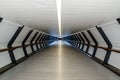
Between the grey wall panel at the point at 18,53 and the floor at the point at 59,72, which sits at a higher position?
the grey wall panel at the point at 18,53

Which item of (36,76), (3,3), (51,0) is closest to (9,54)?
(36,76)

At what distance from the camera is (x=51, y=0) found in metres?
2.82

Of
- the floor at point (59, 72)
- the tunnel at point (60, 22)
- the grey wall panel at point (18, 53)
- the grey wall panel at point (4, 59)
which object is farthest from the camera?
the grey wall panel at point (18, 53)

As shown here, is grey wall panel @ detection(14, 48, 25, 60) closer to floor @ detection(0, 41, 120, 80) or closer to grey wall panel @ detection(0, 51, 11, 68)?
grey wall panel @ detection(0, 51, 11, 68)

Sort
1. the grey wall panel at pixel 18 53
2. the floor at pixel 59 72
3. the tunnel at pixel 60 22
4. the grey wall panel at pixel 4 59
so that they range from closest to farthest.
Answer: the tunnel at pixel 60 22, the floor at pixel 59 72, the grey wall panel at pixel 4 59, the grey wall panel at pixel 18 53

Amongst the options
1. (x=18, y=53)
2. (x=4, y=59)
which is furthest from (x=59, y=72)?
(x=18, y=53)

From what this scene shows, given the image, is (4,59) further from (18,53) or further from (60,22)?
(60,22)

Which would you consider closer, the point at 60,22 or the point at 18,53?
the point at 60,22

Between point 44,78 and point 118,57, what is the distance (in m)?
2.75

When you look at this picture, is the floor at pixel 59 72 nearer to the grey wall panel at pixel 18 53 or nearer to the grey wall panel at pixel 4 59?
the grey wall panel at pixel 4 59

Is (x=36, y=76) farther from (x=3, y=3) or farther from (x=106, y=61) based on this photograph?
(x=106, y=61)

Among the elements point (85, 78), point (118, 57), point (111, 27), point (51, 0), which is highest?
point (51, 0)

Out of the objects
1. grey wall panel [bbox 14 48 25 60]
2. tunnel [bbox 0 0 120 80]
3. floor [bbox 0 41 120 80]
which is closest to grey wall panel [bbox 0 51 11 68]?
tunnel [bbox 0 0 120 80]

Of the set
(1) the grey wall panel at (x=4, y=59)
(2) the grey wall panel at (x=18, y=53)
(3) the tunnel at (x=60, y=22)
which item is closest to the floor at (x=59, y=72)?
(3) the tunnel at (x=60, y=22)
